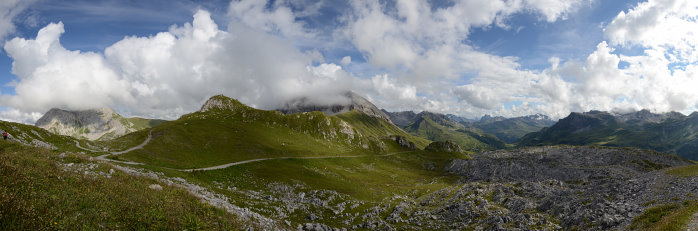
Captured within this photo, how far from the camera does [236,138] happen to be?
126000 mm

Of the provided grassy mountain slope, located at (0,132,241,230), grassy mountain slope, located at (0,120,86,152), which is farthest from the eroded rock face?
grassy mountain slope, located at (0,120,86,152)

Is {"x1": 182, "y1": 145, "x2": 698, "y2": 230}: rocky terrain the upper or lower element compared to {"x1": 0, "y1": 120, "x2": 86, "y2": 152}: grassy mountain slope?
lower

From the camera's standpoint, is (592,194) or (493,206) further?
→ (493,206)

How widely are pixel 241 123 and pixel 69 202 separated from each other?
15369cm

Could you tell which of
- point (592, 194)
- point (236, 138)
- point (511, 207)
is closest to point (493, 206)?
point (511, 207)

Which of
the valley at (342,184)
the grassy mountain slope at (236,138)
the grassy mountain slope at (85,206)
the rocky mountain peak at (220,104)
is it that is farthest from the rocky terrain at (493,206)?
the rocky mountain peak at (220,104)

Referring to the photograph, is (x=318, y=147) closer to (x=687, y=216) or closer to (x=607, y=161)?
(x=687, y=216)

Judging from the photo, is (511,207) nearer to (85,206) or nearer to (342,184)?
(342,184)

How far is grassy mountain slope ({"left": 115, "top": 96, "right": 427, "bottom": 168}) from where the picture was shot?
289 ft

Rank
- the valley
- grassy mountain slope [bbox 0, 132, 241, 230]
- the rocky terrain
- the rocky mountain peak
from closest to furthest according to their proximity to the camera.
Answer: grassy mountain slope [bbox 0, 132, 241, 230] → the valley → the rocky terrain → the rocky mountain peak

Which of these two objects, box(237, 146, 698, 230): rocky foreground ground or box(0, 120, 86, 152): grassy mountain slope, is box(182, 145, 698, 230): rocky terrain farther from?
box(0, 120, 86, 152): grassy mountain slope

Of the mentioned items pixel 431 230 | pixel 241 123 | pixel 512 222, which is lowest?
pixel 431 230

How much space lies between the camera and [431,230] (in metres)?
43.1

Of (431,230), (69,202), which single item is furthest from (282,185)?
(69,202)
